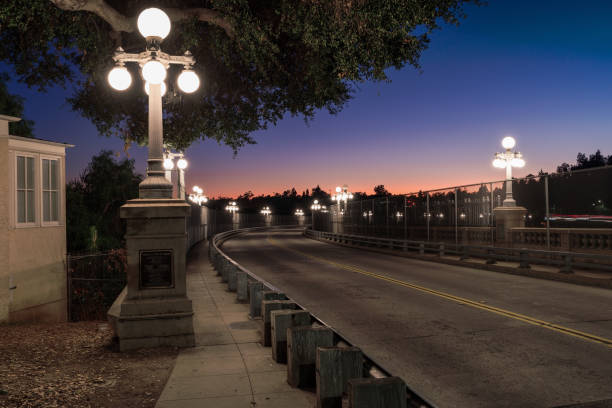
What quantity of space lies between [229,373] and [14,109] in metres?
41.5

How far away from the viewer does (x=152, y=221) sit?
7766mm

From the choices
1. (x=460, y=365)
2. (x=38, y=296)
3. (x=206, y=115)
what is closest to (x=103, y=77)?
(x=206, y=115)

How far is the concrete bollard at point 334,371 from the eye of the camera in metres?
4.93

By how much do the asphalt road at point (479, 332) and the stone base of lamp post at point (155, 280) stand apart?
3.12 meters

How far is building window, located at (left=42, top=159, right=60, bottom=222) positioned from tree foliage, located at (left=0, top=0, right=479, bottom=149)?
366 cm

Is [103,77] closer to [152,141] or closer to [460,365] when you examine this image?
[152,141]

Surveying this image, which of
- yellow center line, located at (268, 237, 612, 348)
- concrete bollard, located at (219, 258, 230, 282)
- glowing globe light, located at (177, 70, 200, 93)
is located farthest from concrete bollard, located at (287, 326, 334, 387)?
concrete bollard, located at (219, 258, 230, 282)

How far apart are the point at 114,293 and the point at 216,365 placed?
13135mm

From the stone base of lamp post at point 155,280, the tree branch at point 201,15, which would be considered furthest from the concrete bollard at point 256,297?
the tree branch at point 201,15

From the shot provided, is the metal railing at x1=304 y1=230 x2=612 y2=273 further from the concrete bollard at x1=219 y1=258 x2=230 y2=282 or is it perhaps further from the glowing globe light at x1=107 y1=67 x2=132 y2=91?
the glowing globe light at x1=107 y1=67 x2=132 y2=91

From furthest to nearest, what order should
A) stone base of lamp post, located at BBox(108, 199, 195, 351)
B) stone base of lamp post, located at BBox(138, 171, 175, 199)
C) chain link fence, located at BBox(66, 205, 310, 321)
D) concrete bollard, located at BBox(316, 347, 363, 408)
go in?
chain link fence, located at BBox(66, 205, 310, 321) → stone base of lamp post, located at BBox(138, 171, 175, 199) → stone base of lamp post, located at BBox(108, 199, 195, 351) → concrete bollard, located at BBox(316, 347, 363, 408)

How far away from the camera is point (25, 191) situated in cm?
1340

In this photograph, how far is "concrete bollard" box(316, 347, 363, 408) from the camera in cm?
493

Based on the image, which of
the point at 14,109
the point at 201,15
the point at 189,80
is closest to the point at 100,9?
the point at 201,15
